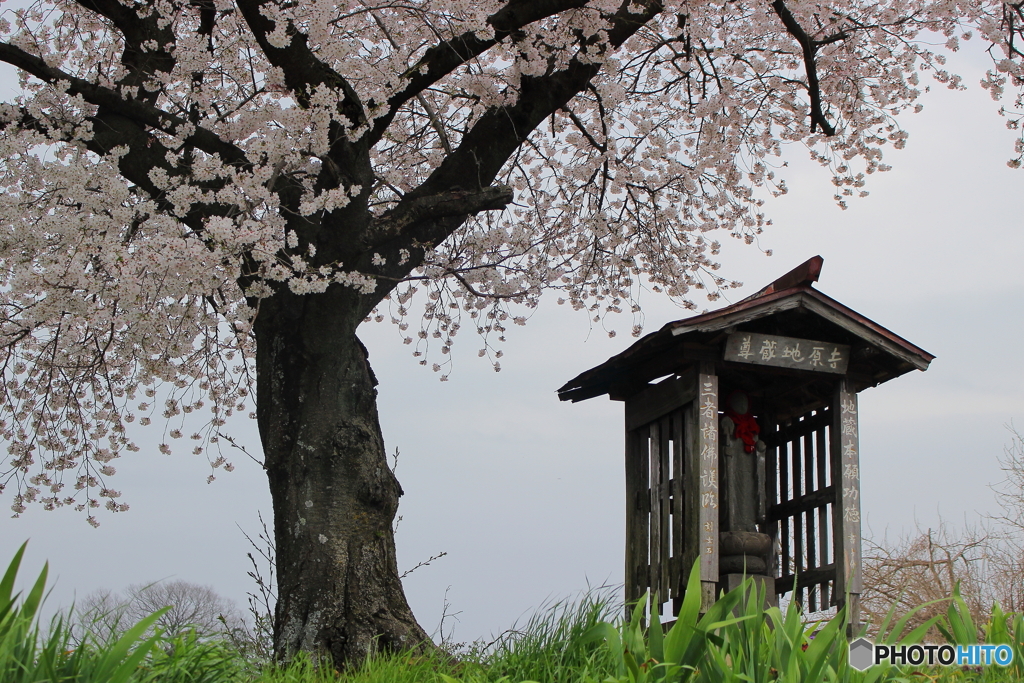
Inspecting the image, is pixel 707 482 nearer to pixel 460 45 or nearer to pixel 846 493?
pixel 846 493

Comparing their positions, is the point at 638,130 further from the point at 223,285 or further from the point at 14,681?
the point at 14,681

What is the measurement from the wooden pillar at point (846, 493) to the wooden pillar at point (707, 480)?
104 centimetres

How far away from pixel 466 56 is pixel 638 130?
10.3 ft

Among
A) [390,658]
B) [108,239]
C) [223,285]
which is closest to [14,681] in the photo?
[390,658]

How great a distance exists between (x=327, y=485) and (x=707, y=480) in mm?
2681

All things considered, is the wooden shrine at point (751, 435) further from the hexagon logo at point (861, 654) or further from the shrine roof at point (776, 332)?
the hexagon logo at point (861, 654)

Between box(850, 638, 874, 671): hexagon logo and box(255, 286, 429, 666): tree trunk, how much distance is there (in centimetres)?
273

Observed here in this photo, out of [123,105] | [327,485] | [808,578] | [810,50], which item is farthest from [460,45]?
[808,578]

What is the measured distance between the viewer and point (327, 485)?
644 centimetres

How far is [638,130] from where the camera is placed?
975 centimetres

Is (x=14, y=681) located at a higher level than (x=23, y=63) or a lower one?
lower

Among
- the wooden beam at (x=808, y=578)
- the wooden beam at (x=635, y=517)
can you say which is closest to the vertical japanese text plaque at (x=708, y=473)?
the wooden beam at (x=808, y=578)

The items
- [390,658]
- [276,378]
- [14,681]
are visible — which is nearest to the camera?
[14,681]

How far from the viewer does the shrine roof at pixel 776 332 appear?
6.53m
